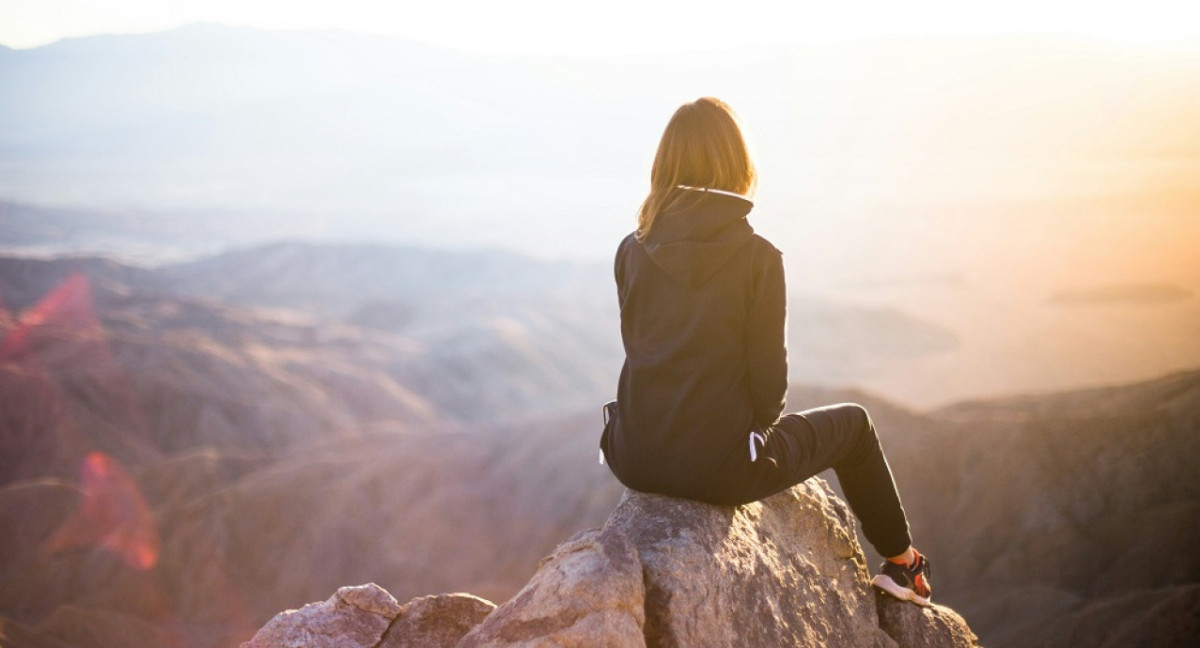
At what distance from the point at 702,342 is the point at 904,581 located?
207cm

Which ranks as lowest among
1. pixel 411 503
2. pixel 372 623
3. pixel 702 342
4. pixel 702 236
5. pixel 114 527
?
pixel 114 527

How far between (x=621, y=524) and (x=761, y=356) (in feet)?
3.17

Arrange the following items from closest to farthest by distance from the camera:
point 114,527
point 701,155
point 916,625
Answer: point 701,155
point 916,625
point 114,527

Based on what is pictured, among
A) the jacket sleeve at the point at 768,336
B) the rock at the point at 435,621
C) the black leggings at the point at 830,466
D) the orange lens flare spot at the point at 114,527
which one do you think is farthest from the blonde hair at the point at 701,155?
the orange lens flare spot at the point at 114,527

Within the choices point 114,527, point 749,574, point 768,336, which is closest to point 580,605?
point 749,574

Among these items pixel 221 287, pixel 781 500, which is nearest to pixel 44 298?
pixel 221 287

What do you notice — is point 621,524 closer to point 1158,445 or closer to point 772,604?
point 772,604

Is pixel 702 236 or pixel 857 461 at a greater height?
pixel 702 236

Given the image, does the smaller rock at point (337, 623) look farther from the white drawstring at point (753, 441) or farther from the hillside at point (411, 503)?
the hillside at point (411, 503)

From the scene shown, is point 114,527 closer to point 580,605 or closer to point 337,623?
point 337,623

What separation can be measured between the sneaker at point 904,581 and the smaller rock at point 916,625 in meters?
0.07

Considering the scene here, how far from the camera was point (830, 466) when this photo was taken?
432cm

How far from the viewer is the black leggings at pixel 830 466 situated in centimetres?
384

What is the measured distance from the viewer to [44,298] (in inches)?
2790
